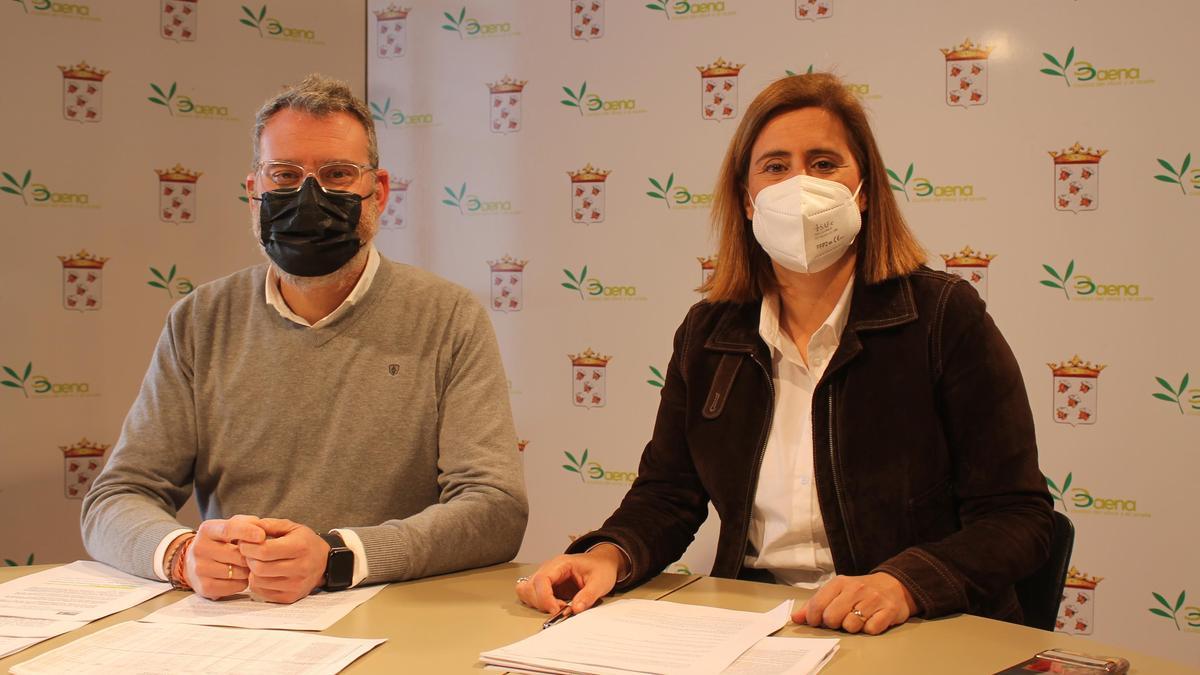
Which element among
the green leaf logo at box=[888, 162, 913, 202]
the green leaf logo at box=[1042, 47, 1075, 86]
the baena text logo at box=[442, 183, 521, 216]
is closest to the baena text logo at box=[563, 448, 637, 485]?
the baena text logo at box=[442, 183, 521, 216]

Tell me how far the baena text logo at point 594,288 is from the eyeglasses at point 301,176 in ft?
5.11

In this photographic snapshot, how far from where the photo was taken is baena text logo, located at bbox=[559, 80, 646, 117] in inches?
136

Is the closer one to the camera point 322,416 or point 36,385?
point 322,416

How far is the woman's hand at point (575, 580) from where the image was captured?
59.0 inches

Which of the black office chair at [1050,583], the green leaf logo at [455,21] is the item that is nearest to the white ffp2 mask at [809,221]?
the black office chair at [1050,583]

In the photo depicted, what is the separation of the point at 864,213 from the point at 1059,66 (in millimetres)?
1463

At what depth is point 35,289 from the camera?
3066mm

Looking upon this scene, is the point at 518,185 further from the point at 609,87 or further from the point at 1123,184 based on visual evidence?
the point at 1123,184

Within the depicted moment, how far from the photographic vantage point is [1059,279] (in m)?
2.98

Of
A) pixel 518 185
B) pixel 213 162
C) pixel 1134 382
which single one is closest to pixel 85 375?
pixel 213 162

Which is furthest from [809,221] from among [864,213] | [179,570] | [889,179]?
[179,570]

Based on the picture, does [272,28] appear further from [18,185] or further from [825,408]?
[825,408]

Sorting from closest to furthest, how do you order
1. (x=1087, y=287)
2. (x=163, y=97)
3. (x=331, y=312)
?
(x=331, y=312), (x=1087, y=287), (x=163, y=97)

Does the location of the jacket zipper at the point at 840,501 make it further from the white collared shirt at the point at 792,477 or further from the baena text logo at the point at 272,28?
the baena text logo at the point at 272,28
